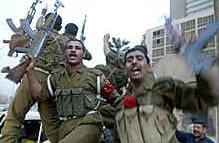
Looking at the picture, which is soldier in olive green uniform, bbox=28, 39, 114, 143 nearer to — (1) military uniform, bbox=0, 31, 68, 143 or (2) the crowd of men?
(2) the crowd of men

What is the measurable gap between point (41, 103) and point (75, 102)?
0.48 meters

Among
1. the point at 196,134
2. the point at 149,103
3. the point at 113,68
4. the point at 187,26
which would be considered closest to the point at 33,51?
the point at 149,103

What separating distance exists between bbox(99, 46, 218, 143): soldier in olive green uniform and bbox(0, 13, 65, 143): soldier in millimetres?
928

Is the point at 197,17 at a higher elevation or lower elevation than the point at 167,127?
higher

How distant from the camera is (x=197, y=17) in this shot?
12.7 metres

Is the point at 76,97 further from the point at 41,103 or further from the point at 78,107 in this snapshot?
the point at 41,103

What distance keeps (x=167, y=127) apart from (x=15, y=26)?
7.53 ft

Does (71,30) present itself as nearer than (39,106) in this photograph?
No

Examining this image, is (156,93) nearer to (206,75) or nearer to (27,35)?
(206,75)

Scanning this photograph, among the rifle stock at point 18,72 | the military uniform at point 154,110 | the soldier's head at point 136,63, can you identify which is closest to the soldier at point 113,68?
the rifle stock at point 18,72

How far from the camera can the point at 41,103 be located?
13.8 ft

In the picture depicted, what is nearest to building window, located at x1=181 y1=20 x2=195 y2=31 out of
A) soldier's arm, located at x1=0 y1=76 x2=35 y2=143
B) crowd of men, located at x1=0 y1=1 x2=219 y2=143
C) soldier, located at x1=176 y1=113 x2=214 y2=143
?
crowd of men, located at x1=0 y1=1 x2=219 y2=143

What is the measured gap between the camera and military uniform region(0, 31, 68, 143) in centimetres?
418

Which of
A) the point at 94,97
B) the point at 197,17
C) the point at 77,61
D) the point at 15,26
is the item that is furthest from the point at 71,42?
the point at 197,17
